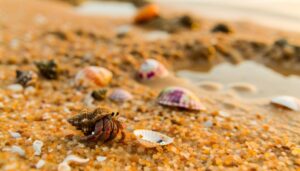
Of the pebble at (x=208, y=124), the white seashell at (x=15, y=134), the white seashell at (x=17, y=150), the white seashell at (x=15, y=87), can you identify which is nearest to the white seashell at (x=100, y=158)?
the white seashell at (x=17, y=150)

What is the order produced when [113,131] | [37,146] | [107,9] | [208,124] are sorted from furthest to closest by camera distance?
[107,9], [208,124], [113,131], [37,146]

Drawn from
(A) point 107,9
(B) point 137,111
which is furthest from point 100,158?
(A) point 107,9

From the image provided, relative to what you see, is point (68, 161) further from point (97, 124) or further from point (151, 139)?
point (151, 139)

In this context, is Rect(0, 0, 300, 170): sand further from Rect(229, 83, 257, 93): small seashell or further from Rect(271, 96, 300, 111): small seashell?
Rect(229, 83, 257, 93): small seashell

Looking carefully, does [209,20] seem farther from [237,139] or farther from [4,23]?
[237,139]

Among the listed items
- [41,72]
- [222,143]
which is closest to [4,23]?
[41,72]

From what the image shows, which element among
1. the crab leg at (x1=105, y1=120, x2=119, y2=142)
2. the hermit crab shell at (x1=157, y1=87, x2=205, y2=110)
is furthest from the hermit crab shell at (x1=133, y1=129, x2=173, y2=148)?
the hermit crab shell at (x1=157, y1=87, x2=205, y2=110)
